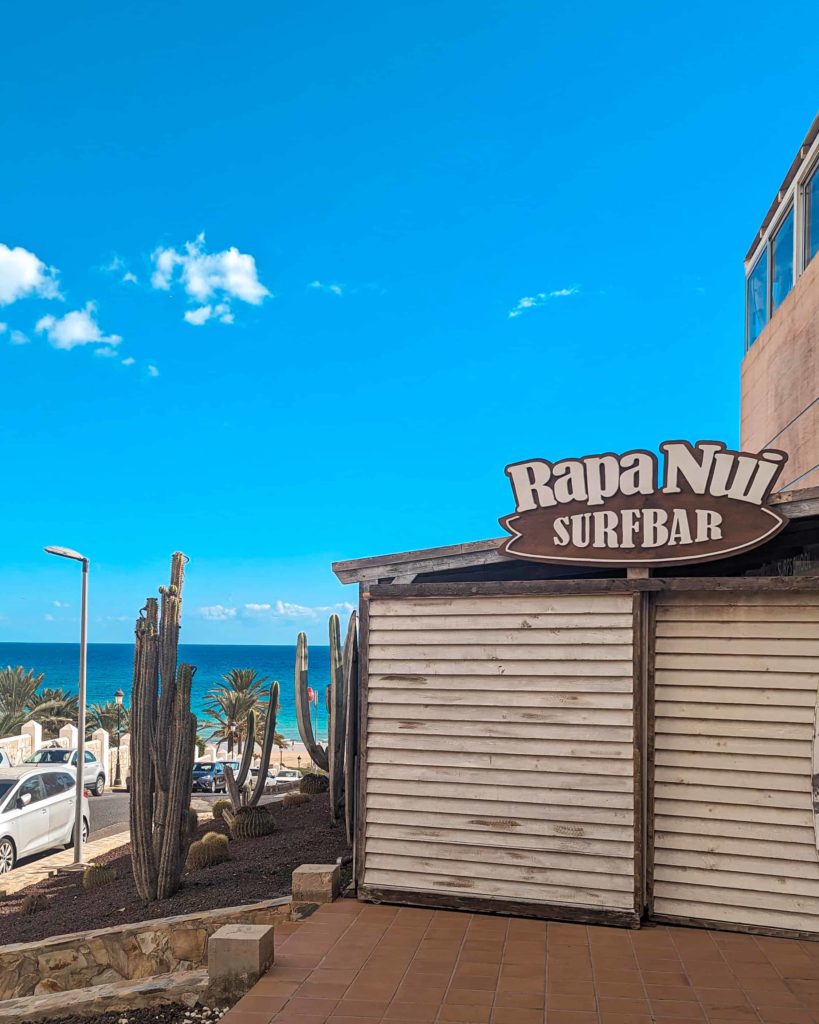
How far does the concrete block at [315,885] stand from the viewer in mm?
7984

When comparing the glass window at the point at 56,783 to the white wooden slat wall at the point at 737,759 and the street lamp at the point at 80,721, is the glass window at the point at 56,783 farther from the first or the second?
the white wooden slat wall at the point at 737,759

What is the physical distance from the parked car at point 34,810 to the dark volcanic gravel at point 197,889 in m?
1.68

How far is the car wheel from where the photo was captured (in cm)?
1388

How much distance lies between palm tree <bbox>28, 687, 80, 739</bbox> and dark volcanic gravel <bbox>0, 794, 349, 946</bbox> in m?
28.9

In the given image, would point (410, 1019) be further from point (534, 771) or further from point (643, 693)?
point (643, 693)

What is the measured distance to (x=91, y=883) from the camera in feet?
38.6

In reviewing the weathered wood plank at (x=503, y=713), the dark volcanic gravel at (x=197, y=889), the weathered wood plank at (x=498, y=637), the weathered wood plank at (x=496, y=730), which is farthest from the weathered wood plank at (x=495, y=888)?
the weathered wood plank at (x=498, y=637)

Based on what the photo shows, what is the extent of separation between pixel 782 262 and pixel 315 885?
10923 mm

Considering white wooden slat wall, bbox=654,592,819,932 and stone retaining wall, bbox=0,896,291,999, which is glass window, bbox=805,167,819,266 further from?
stone retaining wall, bbox=0,896,291,999

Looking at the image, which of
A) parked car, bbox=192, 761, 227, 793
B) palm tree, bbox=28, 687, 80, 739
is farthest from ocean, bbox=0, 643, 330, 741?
parked car, bbox=192, 761, 227, 793

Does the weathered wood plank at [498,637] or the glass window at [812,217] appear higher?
the glass window at [812,217]

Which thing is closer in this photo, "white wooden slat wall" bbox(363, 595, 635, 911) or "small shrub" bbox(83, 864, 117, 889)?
"white wooden slat wall" bbox(363, 595, 635, 911)

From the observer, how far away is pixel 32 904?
11078 mm

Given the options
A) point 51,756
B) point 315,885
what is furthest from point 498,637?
point 51,756
